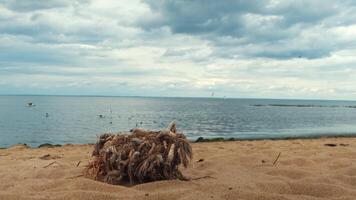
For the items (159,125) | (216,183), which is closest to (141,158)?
(216,183)

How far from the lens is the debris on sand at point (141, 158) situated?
573cm

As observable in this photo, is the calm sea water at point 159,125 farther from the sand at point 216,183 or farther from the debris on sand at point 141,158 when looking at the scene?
the debris on sand at point 141,158

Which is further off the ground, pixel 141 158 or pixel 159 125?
pixel 141 158

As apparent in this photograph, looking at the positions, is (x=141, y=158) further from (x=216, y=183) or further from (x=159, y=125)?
(x=159, y=125)

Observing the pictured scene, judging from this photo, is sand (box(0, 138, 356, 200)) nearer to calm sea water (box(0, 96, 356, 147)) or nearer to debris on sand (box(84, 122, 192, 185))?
debris on sand (box(84, 122, 192, 185))

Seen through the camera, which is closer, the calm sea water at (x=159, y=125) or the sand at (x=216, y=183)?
the sand at (x=216, y=183)

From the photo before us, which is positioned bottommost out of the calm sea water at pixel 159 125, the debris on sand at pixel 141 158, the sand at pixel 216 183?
the calm sea water at pixel 159 125

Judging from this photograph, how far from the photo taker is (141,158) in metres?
5.77

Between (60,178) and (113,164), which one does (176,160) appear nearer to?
(113,164)

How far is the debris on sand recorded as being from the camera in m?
5.73

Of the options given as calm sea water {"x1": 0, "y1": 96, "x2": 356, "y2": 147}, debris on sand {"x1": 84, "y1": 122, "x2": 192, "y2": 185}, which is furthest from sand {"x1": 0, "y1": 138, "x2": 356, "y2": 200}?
calm sea water {"x1": 0, "y1": 96, "x2": 356, "y2": 147}

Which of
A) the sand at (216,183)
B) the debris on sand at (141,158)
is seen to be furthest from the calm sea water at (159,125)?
the debris on sand at (141,158)

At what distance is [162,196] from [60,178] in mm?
2162

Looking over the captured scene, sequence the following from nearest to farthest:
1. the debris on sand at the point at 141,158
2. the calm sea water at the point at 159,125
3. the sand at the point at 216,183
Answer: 1. the sand at the point at 216,183
2. the debris on sand at the point at 141,158
3. the calm sea water at the point at 159,125
